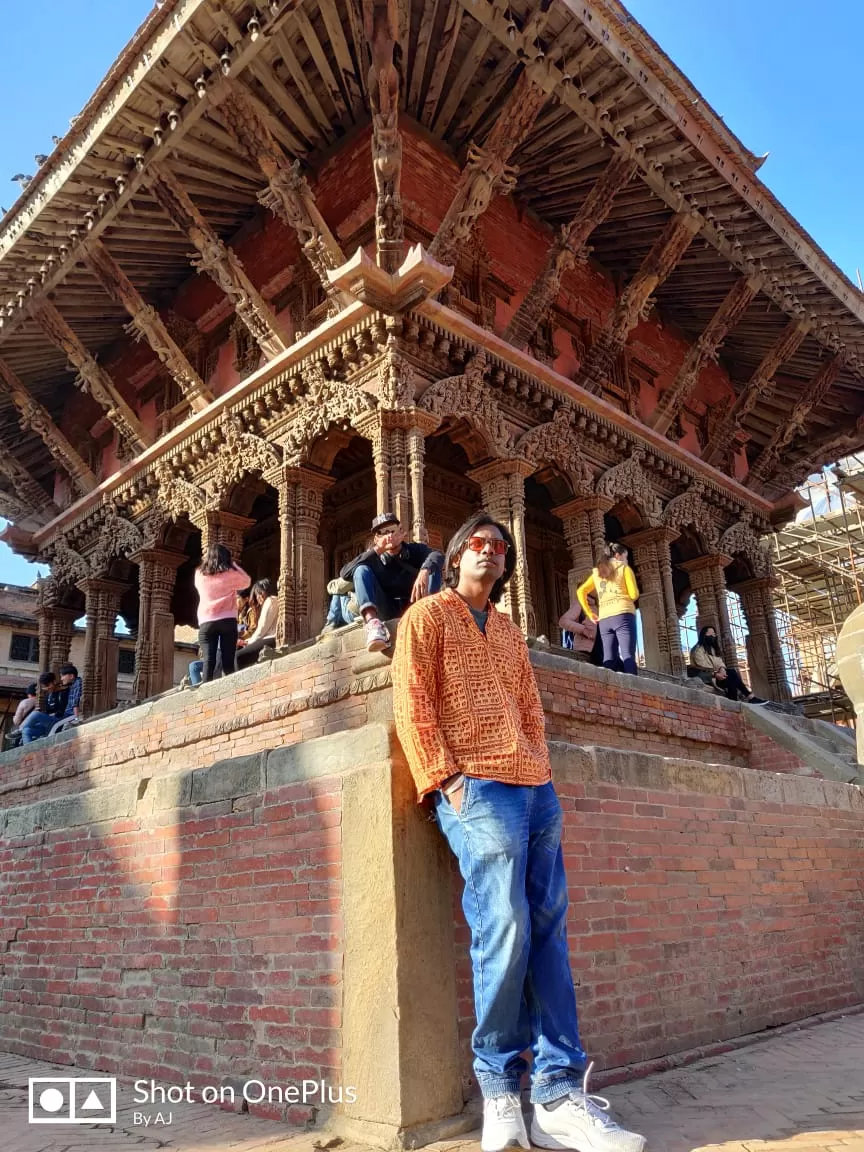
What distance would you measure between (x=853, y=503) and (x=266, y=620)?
64.6 feet

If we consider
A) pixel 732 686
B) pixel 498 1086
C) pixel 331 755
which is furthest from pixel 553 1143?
pixel 732 686

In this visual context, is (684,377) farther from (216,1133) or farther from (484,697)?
(216,1133)

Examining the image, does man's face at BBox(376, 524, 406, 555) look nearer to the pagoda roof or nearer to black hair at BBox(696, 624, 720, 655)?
the pagoda roof

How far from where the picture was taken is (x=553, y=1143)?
2.74m

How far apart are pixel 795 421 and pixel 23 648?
2322 cm

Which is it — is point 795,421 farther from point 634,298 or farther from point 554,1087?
point 554,1087

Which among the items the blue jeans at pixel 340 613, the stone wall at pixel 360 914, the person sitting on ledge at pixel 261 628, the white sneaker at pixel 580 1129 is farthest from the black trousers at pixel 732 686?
the white sneaker at pixel 580 1129

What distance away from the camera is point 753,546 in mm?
15078

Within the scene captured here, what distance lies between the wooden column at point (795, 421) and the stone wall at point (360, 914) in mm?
10769

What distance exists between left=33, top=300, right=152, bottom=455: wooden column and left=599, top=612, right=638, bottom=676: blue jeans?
821 cm

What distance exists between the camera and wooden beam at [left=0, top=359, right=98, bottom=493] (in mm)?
14336

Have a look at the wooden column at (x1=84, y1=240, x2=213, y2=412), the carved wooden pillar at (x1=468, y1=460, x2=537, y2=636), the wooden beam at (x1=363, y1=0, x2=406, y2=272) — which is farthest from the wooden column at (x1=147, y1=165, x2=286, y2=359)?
the carved wooden pillar at (x1=468, y1=460, x2=537, y2=636)

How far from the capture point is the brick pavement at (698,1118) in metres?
2.88

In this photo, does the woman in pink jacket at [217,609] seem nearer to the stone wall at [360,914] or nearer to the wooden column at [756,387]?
the stone wall at [360,914]
